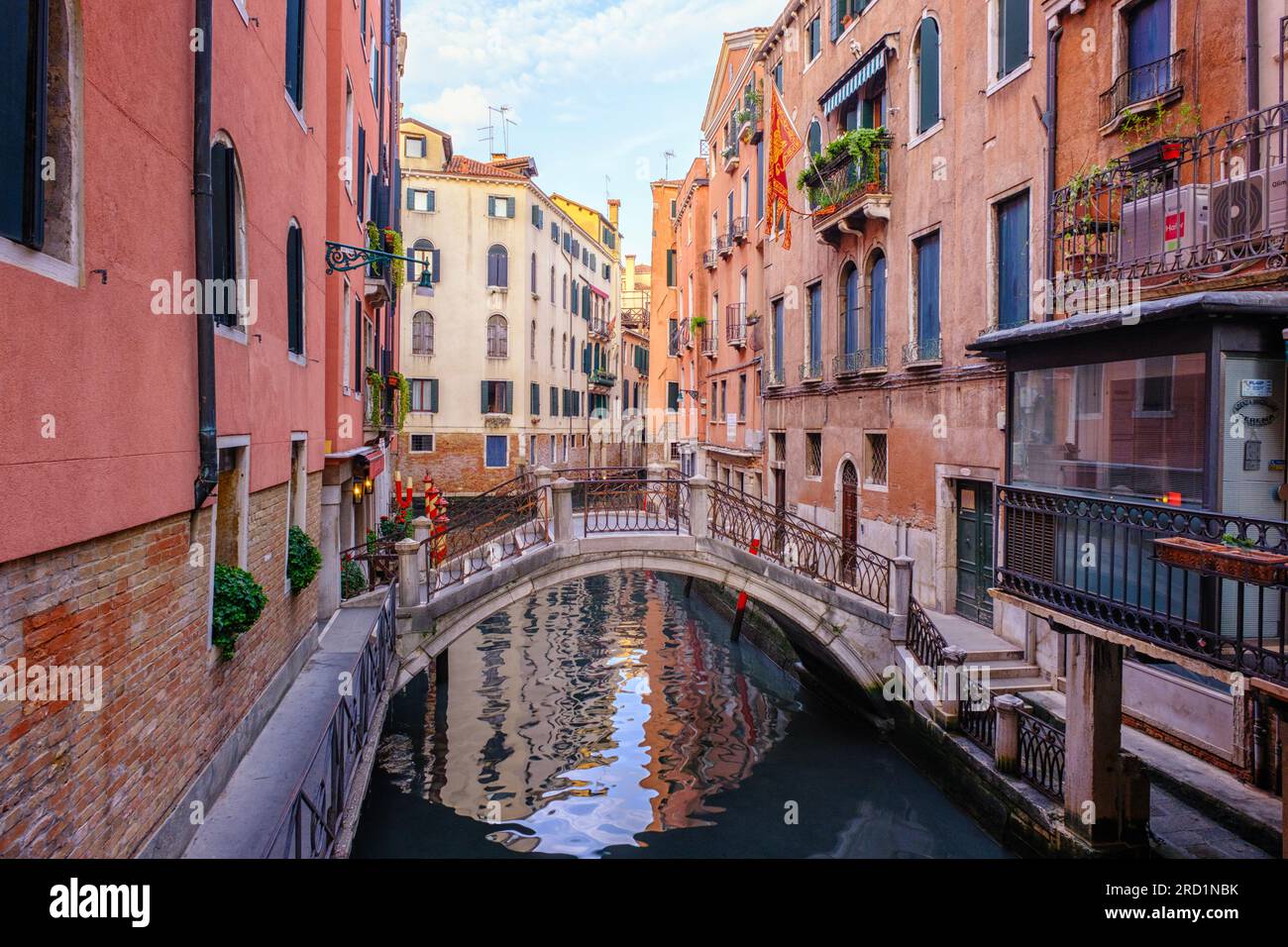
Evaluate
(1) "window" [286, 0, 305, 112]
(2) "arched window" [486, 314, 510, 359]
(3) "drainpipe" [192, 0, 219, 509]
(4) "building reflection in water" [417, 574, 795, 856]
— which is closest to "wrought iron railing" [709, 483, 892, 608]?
(4) "building reflection in water" [417, 574, 795, 856]

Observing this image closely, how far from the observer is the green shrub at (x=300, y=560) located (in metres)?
9.48

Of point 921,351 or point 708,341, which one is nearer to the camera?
point 921,351

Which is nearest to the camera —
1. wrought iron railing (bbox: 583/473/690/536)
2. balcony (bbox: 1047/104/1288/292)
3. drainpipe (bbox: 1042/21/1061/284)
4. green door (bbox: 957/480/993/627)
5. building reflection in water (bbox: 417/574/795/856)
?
balcony (bbox: 1047/104/1288/292)

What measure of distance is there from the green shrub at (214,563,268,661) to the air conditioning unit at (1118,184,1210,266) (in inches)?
320

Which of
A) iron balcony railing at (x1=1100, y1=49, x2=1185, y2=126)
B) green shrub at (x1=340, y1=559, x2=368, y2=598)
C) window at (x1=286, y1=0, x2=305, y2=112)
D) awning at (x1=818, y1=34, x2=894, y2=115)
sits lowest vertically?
green shrub at (x1=340, y1=559, x2=368, y2=598)

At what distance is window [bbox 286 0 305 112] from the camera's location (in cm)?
950

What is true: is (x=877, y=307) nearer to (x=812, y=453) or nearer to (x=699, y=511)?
(x=812, y=453)

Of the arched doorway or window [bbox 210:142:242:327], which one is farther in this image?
the arched doorway

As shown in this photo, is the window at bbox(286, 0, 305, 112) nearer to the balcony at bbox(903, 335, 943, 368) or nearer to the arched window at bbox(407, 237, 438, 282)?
the balcony at bbox(903, 335, 943, 368)

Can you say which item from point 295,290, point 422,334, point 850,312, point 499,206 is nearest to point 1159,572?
point 295,290

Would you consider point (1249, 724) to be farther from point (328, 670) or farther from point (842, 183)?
point (842, 183)

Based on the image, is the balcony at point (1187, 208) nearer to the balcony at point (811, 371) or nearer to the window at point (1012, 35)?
the window at point (1012, 35)

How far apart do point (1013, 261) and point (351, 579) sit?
11.0 metres

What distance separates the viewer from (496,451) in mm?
35781
